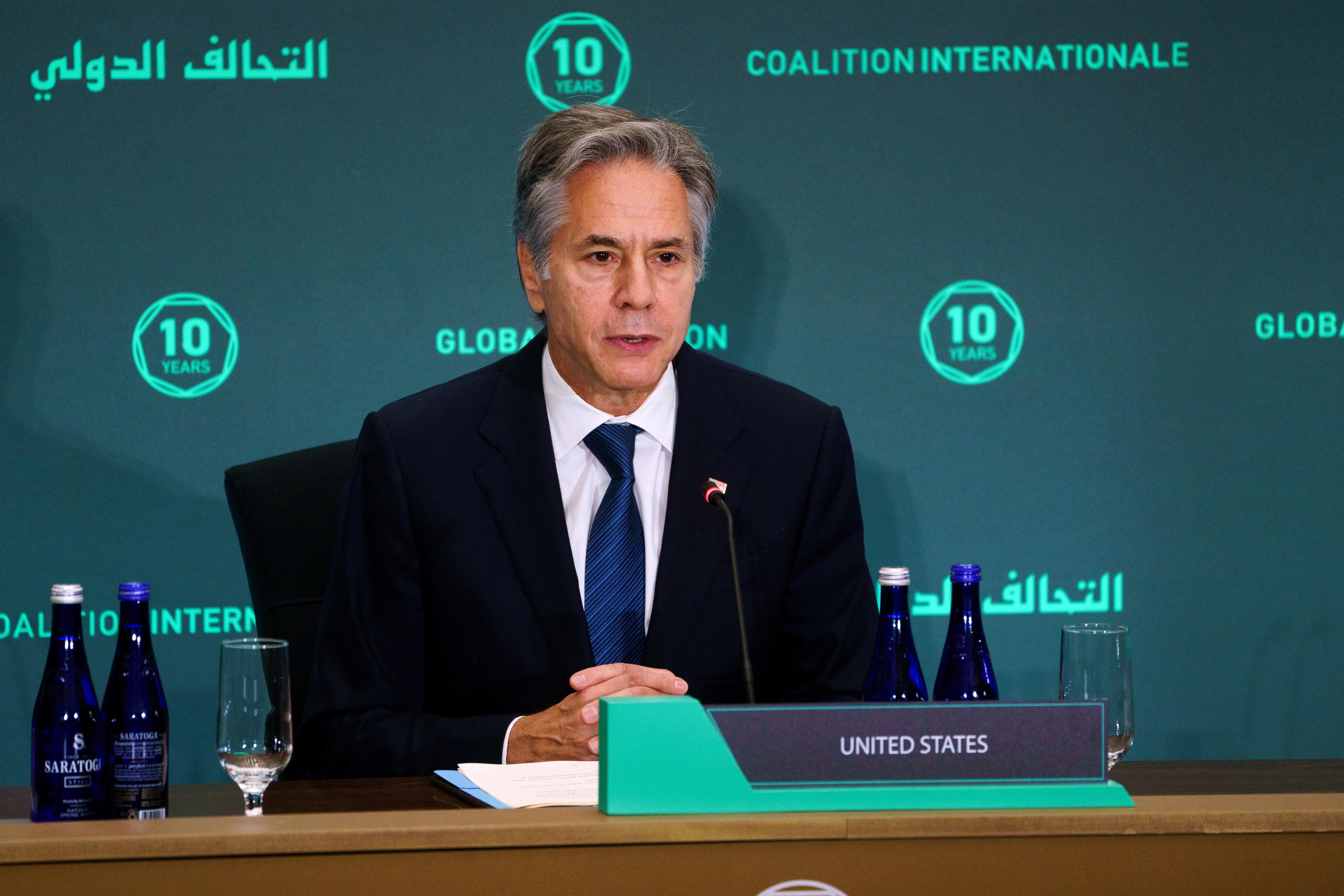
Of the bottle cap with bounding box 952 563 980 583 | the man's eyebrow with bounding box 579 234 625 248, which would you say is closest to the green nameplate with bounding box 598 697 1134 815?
the bottle cap with bounding box 952 563 980 583

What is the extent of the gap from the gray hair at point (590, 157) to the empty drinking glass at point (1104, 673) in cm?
86

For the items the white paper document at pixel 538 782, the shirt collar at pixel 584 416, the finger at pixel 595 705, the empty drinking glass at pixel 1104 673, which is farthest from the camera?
the shirt collar at pixel 584 416

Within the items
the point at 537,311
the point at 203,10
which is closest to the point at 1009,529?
the point at 537,311

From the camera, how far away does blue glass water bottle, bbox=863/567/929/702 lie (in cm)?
146

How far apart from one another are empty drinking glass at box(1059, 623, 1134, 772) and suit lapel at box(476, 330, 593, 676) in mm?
685

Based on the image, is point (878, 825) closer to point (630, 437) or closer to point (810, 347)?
point (630, 437)

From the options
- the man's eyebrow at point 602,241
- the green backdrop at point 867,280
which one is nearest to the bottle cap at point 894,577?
the man's eyebrow at point 602,241

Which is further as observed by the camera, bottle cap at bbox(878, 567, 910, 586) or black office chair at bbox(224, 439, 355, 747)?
black office chair at bbox(224, 439, 355, 747)

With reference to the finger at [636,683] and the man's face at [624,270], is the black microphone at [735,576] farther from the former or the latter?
the man's face at [624,270]

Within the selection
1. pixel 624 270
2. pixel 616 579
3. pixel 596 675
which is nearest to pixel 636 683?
pixel 596 675

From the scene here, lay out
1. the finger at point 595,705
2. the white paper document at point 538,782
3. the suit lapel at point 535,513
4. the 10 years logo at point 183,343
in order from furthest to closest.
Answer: the 10 years logo at point 183,343
the suit lapel at point 535,513
the finger at point 595,705
the white paper document at point 538,782

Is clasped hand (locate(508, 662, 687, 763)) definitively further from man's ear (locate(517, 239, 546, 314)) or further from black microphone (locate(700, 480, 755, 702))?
man's ear (locate(517, 239, 546, 314))

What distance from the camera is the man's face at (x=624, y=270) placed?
183 centimetres

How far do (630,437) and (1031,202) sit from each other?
1.32 metres
